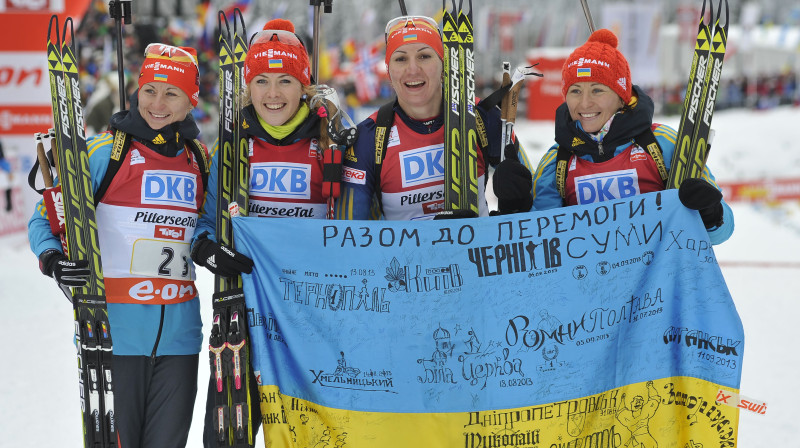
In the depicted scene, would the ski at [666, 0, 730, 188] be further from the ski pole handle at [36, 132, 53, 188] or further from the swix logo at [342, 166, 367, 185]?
the ski pole handle at [36, 132, 53, 188]

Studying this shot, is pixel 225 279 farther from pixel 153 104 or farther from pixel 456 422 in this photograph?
pixel 456 422

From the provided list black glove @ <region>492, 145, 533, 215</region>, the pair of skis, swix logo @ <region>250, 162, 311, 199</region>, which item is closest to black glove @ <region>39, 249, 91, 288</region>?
swix logo @ <region>250, 162, 311, 199</region>

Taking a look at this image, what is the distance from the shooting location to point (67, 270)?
2.98m

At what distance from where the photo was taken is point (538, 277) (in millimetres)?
3094

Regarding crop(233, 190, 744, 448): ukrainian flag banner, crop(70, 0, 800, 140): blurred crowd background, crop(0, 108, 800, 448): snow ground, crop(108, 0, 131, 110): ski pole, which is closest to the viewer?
crop(233, 190, 744, 448): ukrainian flag banner

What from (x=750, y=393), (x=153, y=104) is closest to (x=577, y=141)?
(x=153, y=104)

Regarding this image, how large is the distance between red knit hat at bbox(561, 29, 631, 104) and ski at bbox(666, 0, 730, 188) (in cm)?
26

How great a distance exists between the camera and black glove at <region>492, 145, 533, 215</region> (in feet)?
10.3

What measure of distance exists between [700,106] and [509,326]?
1193 millimetres

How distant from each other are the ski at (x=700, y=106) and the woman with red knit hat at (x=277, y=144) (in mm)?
1478

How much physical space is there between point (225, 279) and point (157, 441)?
2.34 ft

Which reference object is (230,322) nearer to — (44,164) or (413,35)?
(44,164)

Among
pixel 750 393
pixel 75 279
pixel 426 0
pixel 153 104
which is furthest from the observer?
pixel 426 0

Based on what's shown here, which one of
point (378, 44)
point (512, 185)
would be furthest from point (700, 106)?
point (378, 44)
